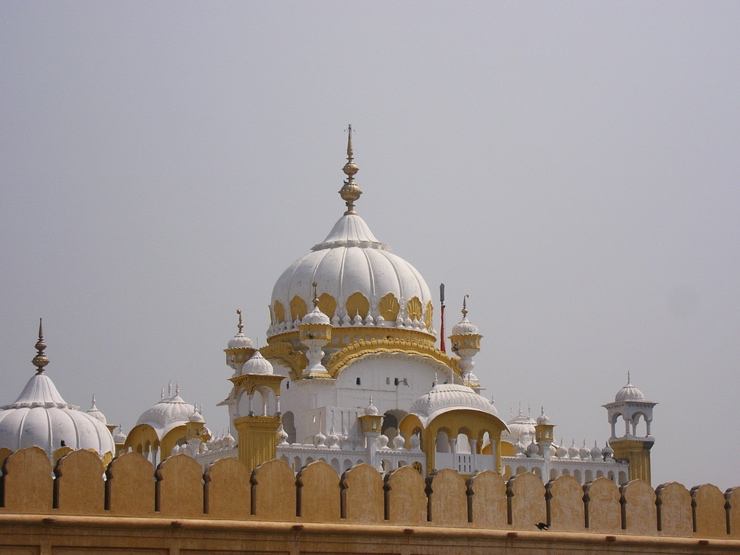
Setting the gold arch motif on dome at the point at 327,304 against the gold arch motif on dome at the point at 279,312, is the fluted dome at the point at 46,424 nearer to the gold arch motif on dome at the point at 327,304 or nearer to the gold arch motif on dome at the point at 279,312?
the gold arch motif on dome at the point at 327,304

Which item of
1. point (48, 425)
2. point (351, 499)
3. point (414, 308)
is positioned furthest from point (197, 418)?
point (351, 499)

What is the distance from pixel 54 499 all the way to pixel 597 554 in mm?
6347

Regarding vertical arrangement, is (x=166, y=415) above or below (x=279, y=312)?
below

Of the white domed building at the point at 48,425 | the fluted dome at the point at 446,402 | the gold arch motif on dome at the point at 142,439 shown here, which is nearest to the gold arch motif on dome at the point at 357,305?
the fluted dome at the point at 446,402

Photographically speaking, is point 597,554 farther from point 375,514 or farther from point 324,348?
point 324,348

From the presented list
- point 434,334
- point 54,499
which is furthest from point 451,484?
point 434,334

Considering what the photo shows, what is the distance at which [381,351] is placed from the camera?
40.7m

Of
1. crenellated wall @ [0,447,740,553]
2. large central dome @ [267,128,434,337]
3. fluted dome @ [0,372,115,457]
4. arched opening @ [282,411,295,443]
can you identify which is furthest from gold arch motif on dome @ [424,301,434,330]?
crenellated wall @ [0,447,740,553]

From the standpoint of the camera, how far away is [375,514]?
54.7 feet

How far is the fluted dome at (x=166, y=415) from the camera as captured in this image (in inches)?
1663

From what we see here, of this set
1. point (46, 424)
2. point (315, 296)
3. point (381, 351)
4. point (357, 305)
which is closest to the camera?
point (46, 424)

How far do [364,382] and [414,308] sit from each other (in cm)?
357

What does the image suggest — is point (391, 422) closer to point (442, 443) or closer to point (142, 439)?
point (442, 443)

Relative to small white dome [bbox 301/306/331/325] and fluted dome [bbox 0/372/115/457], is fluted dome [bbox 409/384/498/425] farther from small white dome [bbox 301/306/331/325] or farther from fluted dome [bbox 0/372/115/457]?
fluted dome [bbox 0/372/115/457]
